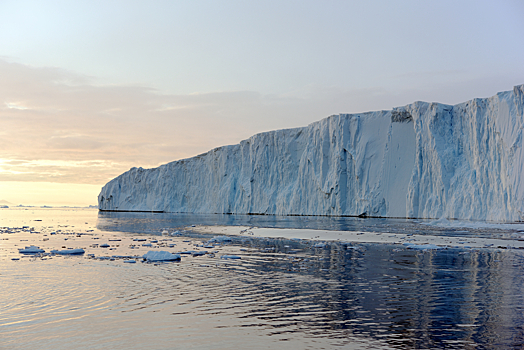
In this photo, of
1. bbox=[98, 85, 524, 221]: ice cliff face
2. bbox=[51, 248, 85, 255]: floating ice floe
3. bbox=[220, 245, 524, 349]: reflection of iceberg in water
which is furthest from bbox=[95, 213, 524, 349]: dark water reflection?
bbox=[98, 85, 524, 221]: ice cliff face

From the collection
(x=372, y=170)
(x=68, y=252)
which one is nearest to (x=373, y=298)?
(x=68, y=252)

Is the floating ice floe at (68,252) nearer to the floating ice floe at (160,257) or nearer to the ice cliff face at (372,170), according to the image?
the floating ice floe at (160,257)

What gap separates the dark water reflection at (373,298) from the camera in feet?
17.6

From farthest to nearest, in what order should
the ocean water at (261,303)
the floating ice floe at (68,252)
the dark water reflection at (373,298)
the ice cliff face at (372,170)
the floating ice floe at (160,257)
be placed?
the ice cliff face at (372,170) < the floating ice floe at (68,252) < the floating ice floe at (160,257) < the dark water reflection at (373,298) < the ocean water at (261,303)

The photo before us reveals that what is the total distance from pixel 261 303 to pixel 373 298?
199 centimetres

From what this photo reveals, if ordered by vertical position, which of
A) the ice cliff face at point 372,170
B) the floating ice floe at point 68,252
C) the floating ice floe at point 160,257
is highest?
the ice cliff face at point 372,170

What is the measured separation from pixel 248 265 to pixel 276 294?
3588 mm

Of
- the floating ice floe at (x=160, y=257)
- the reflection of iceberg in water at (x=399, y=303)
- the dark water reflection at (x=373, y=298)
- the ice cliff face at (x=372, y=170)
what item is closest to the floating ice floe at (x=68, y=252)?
the floating ice floe at (x=160, y=257)

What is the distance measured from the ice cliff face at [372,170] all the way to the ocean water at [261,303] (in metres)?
23.9

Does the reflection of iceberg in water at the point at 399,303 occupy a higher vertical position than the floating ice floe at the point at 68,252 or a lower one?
higher

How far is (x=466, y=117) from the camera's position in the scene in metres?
37.4

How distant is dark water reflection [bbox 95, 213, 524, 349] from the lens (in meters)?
5.35

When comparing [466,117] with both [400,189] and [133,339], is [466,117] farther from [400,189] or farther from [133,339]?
[133,339]

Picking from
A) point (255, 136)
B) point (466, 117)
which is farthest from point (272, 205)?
point (466, 117)
